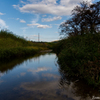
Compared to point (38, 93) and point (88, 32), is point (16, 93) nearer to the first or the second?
point (38, 93)

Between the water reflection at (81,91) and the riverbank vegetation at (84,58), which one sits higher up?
the riverbank vegetation at (84,58)

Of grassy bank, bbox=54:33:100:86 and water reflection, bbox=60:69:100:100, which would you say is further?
grassy bank, bbox=54:33:100:86

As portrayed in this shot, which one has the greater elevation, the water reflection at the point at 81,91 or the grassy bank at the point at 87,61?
the grassy bank at the point at 87,61

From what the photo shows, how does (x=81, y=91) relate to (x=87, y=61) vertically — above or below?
below

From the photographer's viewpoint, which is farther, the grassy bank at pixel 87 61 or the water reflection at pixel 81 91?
the grassy bank at pixel 87 61

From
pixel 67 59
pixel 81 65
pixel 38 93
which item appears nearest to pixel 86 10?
pixel 67 59

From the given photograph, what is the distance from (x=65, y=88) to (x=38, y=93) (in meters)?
1.21

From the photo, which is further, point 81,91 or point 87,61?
point 87,61

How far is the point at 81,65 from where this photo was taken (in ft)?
16.6

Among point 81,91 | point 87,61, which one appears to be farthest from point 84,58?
point 81,91

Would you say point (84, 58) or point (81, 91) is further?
point (84, 58)

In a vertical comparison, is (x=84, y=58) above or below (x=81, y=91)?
above

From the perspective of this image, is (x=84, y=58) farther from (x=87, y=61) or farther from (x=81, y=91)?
(x=81, y=91)

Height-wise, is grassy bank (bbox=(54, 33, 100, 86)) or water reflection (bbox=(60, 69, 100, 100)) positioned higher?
grassy bank (bbox=(54, 33, 100, 86))
